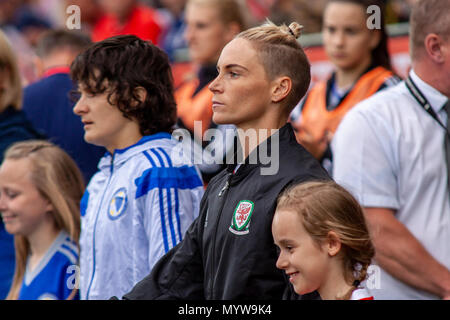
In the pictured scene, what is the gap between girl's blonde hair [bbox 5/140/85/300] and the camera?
174 inches

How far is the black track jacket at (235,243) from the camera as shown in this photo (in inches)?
112

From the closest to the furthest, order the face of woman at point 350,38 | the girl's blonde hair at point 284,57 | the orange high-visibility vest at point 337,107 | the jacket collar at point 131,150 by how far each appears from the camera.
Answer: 1. the girl's blonde hair at point 284,57
2. the jacket collar at point 131,150
3. the orange high-visibility vest at point 337,107
4. the face of woman at point 350,38

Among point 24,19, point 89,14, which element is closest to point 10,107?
point 89,14

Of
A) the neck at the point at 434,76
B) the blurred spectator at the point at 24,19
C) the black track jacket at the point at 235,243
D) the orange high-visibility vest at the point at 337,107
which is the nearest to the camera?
the black track jacket at the point at 235,243

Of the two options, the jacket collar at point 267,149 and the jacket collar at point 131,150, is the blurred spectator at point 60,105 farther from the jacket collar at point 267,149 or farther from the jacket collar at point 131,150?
the jacket collar at point 267,149

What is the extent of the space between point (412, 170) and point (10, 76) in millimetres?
2622

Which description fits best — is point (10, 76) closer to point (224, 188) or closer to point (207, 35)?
point (207, 35)

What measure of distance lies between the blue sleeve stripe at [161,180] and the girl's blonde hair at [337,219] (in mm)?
859

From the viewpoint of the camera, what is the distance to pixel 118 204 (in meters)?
3.59

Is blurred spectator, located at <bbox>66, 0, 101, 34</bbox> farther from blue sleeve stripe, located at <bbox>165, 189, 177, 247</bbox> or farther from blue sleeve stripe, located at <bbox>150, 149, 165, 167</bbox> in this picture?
blue sleeve stripe, located at <bbox>165, 189, 177, 247</bbox>

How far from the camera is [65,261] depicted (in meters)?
4.34

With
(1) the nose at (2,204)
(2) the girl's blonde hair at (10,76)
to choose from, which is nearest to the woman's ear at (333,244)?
(1) the nose at (2,204)
